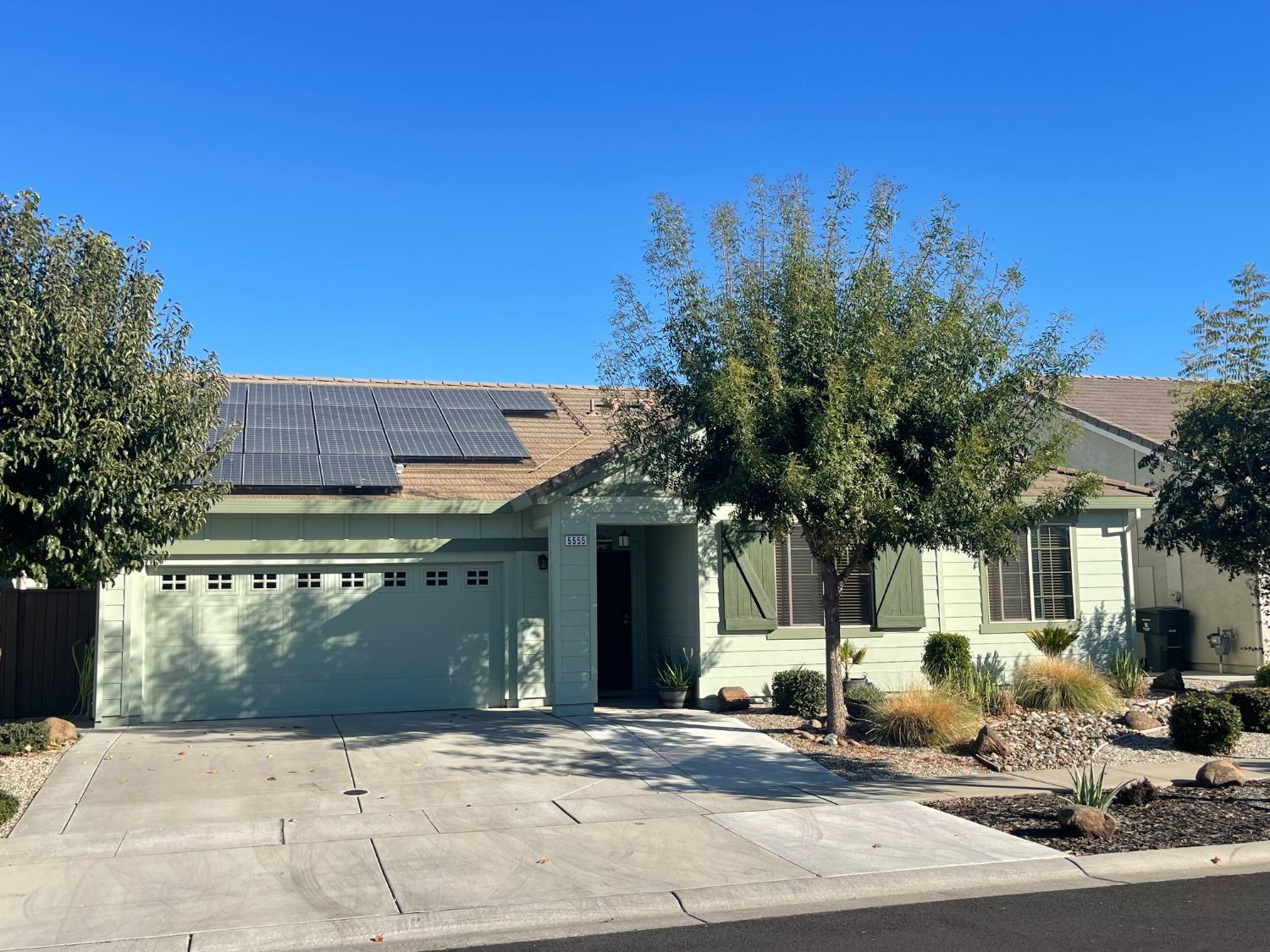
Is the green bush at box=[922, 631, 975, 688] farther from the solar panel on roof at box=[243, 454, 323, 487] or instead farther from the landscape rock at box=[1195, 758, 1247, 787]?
the solar panel on roof at box=[243, 454, 323, 487]

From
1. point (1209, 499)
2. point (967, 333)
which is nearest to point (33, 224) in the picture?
point (967, 333)

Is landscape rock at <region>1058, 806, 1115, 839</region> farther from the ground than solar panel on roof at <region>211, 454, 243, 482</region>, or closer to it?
closer to it

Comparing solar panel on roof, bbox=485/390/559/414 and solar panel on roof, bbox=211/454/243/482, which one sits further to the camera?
solar panel on roof, bbox=485/390/559/414

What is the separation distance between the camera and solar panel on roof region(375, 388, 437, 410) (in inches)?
701

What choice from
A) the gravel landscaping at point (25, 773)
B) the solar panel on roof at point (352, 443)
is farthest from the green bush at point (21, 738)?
the solar panel on roof at point (352, 443)

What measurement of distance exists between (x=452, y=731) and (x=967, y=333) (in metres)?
7.38

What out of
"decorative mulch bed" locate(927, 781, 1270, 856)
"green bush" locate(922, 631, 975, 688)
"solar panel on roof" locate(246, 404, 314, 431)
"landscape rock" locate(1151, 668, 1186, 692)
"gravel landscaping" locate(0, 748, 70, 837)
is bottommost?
"decorative mulch bed" locate(927, 781, 1270, 856)

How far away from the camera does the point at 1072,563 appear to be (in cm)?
1709

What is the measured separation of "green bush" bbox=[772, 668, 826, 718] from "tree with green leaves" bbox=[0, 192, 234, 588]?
7533 mm

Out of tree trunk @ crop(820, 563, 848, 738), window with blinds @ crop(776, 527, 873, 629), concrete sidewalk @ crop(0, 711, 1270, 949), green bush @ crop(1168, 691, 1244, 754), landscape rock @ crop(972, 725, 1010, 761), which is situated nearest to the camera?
concrete sidewalk @ crop(0, 711, 1270, 949)

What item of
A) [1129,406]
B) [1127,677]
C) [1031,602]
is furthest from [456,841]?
[1129,406]

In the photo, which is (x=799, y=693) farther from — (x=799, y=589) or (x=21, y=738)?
(x=21, y=738)

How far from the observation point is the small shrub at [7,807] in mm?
8992

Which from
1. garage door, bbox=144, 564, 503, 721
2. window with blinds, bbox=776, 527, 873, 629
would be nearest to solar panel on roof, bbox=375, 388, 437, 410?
garage door, bbox=144, 564, 503, 721
